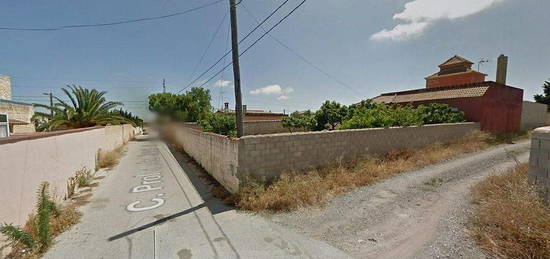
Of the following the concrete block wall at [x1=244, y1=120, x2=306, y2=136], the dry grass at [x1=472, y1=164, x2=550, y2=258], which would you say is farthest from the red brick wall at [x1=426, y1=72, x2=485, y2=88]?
the dry grass at [x1=472, y1=164, x2=550, y2=258]

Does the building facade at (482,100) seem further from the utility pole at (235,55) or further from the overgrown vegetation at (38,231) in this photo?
the overgrown vegetation at (38,231)

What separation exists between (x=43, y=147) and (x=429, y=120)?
16095 millimetres

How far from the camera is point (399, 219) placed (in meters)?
3.94

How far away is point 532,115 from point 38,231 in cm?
3255

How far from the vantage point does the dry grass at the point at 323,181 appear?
464 cm

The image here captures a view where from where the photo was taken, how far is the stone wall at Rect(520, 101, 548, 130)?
60.8 ft

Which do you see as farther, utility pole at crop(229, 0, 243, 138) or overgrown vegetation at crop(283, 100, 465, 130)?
overgrown vegetation at crop(283, 100, 465, 130)

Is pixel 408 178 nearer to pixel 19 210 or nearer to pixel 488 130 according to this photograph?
pixel 19 210

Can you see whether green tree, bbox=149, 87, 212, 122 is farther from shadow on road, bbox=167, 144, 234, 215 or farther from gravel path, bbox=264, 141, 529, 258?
gravel path, bbox=264, 141, 529, 258

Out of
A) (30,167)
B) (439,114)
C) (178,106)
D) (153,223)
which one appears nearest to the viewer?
(30,167)

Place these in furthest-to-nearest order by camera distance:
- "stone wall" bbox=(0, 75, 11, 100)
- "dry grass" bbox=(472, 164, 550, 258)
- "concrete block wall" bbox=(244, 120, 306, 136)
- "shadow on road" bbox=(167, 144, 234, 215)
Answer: "stone wall" bbox=(0, 75, 11, 100) < "concrete block wall" bbox=(244, 120, 306, 136) < "shadow on road" bbox=(167, 144, 234, 215) < "dry grass" bbox=(472, 164, 550, 258)

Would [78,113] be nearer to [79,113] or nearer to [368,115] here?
[79,113]

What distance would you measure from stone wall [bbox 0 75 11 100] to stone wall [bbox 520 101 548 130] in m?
A: 43.4

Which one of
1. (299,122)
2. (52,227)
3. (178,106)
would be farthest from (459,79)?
(52,227)
